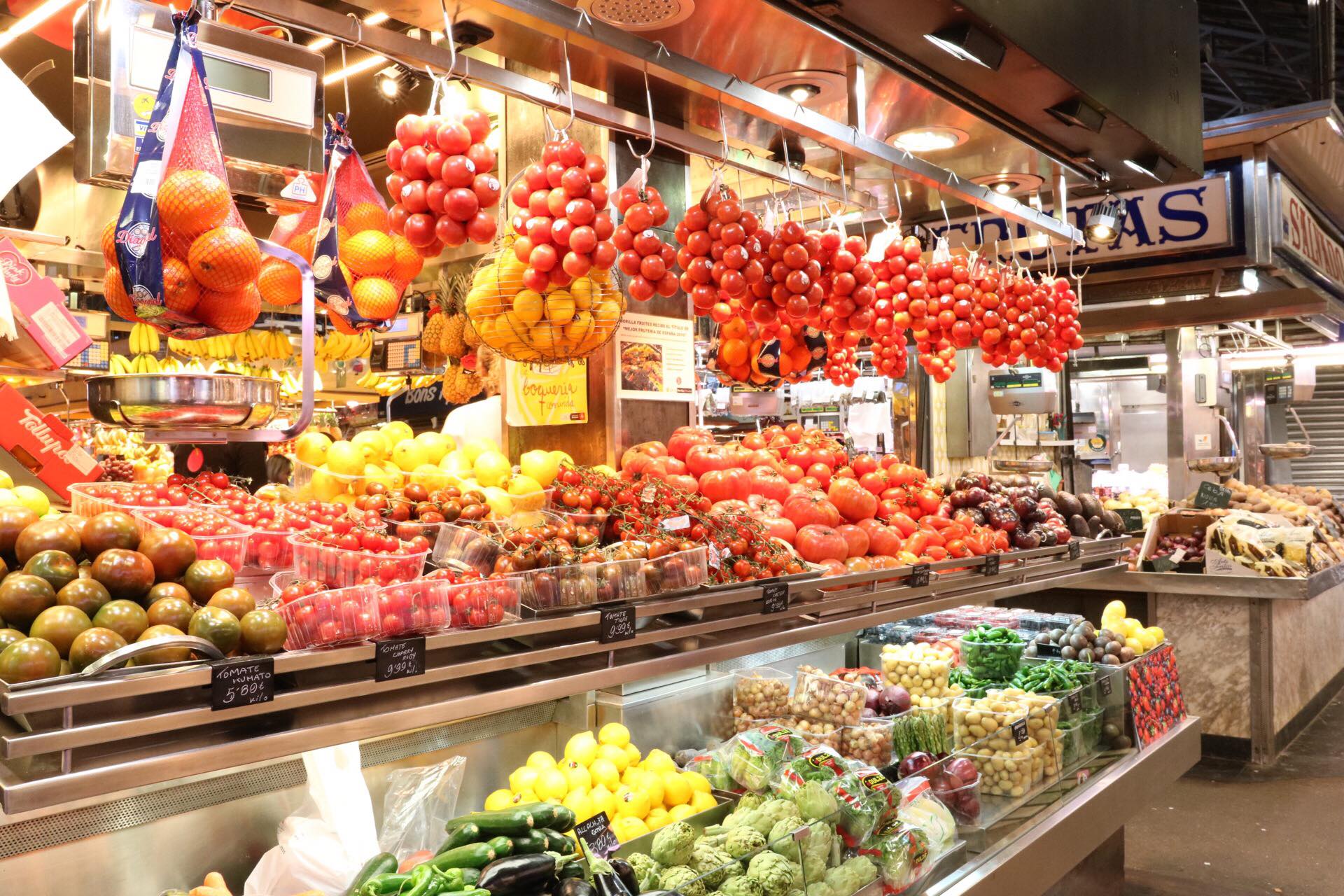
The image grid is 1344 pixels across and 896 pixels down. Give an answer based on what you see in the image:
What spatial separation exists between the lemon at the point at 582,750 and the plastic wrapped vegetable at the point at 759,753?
0.46m

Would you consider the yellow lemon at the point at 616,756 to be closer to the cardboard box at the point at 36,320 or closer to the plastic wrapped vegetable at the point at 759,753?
the plastic wrapped vegetable at the point at 759,753

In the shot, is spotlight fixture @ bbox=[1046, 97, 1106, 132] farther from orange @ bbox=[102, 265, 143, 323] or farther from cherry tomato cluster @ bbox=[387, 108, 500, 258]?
orange @ bbox=[102, 265, 143, 323]

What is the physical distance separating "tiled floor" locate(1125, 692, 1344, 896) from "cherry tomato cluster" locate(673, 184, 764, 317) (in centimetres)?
362

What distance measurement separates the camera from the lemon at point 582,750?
9.06 feet

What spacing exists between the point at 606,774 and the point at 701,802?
0.31m

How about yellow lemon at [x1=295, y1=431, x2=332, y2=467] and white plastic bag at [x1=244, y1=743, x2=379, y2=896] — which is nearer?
white plastic bag at [x1=244, y1=743, x2=379, y2=896]

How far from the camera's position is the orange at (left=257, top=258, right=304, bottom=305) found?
2322 millimetres

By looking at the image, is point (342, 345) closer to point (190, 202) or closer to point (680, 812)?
point (680, 812)

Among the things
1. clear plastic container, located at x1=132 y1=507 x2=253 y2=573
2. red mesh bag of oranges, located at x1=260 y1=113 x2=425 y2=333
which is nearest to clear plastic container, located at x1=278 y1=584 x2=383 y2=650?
clear plastic container, located at x1=132 y1=507 x2=253 y2=573

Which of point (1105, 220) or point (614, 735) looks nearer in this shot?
point (614, 735)

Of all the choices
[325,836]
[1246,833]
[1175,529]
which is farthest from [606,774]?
[1175,529]

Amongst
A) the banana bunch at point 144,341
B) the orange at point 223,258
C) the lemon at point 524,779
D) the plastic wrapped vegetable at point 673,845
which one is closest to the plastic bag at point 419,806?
the lemon at point 524,779

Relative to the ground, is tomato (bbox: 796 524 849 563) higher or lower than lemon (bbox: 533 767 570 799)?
higher

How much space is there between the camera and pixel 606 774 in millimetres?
2713
